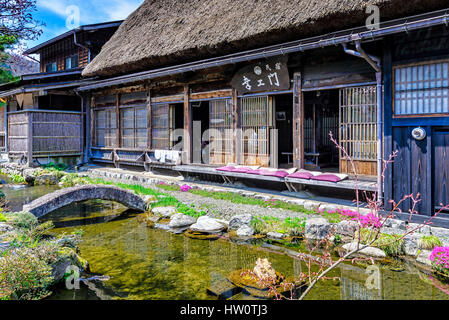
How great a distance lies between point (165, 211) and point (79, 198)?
1.87 meters

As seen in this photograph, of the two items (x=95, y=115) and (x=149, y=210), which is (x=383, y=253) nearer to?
(x=149, y=210)

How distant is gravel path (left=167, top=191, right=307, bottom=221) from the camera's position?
7348 millimetres

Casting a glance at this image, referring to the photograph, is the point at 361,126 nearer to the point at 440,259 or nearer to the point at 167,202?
the point at 440,259

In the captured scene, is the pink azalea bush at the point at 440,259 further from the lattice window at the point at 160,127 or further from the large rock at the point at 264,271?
the lattice window at the point at 160,127

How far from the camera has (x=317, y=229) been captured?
6.18m

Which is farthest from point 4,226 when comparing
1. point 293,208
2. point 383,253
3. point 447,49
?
point 447,49

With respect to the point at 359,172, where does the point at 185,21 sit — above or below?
above

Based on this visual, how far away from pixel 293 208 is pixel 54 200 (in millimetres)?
5029

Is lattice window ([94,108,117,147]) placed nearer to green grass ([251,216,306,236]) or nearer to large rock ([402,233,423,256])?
green grass ([251,216,306,236])

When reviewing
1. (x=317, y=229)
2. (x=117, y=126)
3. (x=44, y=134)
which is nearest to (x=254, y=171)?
(x=317, y=229)

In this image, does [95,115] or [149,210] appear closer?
[149,210]

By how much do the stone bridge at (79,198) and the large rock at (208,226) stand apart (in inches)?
78.9

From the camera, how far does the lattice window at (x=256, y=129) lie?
927cm
